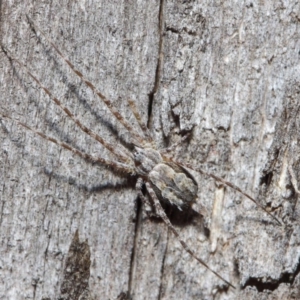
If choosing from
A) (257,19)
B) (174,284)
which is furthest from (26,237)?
(257,19)

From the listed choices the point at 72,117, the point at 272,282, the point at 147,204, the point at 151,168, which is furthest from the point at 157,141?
the point at 272,282

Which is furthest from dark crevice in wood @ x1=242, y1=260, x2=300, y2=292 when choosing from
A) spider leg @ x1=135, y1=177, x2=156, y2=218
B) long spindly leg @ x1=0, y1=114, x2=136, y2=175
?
long spindly leg @ x1=0, y1=114, x2=136, y2=175

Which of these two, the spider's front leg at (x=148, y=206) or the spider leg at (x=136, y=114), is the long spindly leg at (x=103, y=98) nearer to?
the spider leg at (x=136, y=114)

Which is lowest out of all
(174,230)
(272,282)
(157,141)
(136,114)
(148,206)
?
(272,282)

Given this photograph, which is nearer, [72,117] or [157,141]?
[72,117]

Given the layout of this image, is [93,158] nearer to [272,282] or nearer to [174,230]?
[174,230]

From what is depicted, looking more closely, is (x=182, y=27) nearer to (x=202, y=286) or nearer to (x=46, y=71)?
(x=46, y=71)
